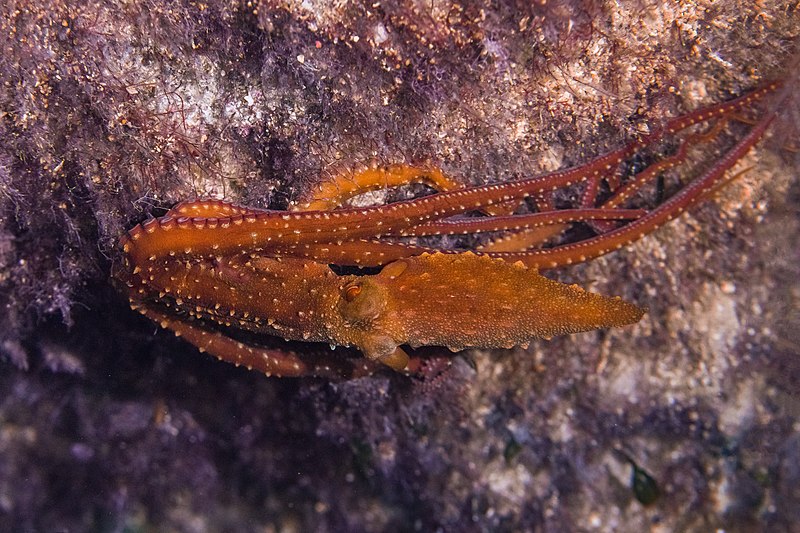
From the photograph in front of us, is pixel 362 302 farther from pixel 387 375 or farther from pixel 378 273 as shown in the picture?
pixel 387 375

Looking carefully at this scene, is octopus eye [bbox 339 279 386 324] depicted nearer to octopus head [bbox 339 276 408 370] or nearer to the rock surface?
octopus head [bbox 339 276 408 370]

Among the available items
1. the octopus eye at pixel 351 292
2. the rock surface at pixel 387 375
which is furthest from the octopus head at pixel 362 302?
the rock surface at pixel 387 375

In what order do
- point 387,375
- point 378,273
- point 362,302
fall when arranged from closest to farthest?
point 362,302 < point 378,273 < point 387,375

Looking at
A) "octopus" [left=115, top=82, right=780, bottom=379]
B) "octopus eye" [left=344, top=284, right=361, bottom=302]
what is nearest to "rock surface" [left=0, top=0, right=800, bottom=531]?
"octopus" [left=115, top=82, right=780, bottom=379]

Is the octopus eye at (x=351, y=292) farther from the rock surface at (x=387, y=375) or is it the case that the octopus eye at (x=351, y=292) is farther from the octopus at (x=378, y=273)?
the rock surface at (x=387, y=375)

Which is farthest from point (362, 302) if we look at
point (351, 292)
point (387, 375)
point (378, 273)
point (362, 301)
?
point (387, 375)

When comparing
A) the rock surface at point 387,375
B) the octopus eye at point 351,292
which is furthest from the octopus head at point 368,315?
the rock surface at point 387,375

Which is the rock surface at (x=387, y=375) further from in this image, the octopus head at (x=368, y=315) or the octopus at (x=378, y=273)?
the octopus head at (x=368, y=315)

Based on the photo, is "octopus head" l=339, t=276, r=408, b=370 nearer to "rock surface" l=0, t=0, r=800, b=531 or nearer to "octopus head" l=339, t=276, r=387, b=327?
"octopus head" l=339, t=276, r=387, b=327
